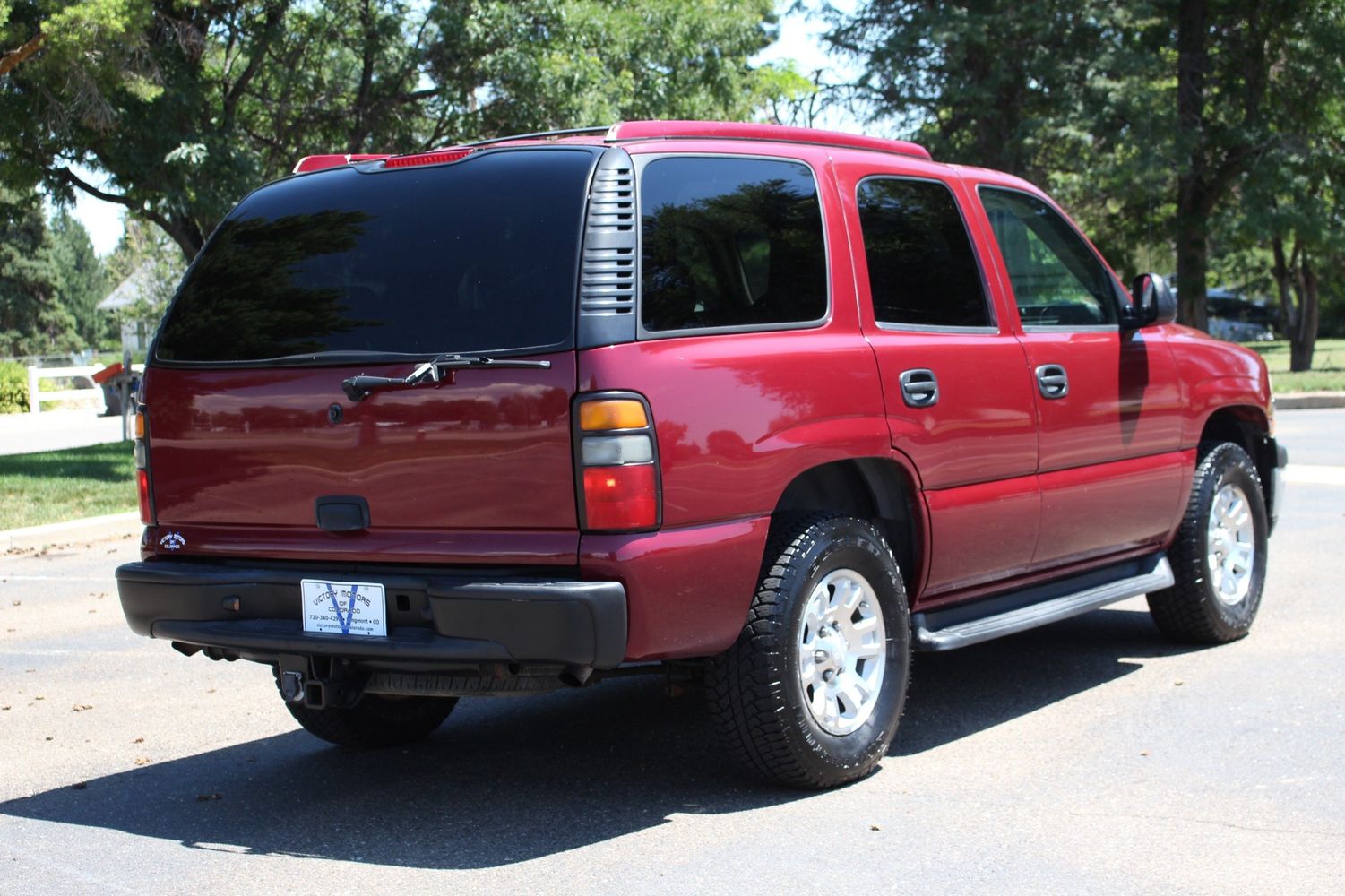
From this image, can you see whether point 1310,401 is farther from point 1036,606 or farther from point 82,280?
point 82,280

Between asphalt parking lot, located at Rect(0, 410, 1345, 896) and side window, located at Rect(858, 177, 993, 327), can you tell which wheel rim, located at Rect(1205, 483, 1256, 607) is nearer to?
asphalt parking lot, located at Rect(0, 410, 1345, 896)

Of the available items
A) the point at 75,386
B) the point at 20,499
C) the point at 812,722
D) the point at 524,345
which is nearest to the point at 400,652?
the point at 524,345

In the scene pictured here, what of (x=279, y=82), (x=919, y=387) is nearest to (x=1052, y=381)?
(x=919, y=387)

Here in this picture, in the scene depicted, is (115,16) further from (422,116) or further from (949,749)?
(949,749)

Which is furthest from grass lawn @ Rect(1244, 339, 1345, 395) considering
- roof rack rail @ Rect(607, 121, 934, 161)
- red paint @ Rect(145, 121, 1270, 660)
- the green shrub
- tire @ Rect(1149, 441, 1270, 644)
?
the green shrub

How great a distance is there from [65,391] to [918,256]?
34028mm

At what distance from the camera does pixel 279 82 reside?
64.6 ft

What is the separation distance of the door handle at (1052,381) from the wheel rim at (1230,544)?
4.43 feet

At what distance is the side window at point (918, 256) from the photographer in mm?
5309

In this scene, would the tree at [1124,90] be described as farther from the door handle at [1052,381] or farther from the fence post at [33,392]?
the door handle at [1052,381]

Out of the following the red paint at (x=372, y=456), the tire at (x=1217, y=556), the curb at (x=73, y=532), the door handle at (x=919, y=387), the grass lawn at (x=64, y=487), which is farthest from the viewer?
the grass lawn at (x=64, y=487)

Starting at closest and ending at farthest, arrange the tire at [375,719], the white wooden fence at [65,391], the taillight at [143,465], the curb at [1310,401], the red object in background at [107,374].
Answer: the taillight at [143,465]
the tire at [375,719]
the curb at [1310,401]
the red object in background at [107,374]
the white wooden fence at [65,391]

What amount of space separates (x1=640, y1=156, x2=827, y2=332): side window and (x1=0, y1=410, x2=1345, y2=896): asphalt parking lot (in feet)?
4.95

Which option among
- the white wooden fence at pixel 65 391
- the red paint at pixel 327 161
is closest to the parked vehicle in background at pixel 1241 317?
the white wooden fence at pixel 65 391
